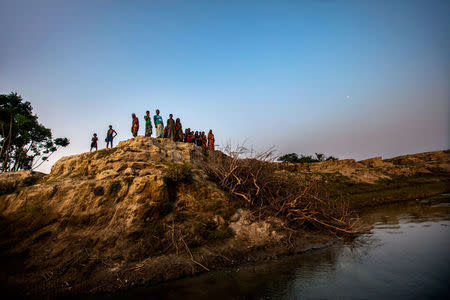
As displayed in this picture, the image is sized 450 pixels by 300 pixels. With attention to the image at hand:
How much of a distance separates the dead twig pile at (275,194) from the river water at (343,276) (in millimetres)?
1376

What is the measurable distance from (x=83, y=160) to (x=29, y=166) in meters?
19.3

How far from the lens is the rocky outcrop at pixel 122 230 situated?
582cm

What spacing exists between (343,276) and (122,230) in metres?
6.27

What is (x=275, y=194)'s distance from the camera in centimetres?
941

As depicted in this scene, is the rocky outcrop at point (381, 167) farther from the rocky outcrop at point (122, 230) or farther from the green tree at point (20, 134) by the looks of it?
the green tree at point (20, 134)

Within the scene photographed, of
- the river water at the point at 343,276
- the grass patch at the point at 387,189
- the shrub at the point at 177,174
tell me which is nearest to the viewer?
the river water at the point at 343,276

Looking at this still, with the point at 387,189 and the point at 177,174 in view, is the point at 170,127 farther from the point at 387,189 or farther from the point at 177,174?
the point at 387,189

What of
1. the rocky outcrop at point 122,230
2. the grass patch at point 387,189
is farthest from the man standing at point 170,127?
the grass patch at point 387,189

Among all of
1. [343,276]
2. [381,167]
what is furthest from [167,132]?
[381,167]

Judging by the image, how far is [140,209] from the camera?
23.4 ft

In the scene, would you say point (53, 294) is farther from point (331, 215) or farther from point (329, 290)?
point (331, 215)

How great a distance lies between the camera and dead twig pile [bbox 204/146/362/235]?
331 inches

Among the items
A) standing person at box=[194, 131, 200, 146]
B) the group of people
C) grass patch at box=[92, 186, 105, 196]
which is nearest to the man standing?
the group of people

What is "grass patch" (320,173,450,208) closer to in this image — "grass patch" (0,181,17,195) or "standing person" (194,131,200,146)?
"standing person" (194,131,200,146)
